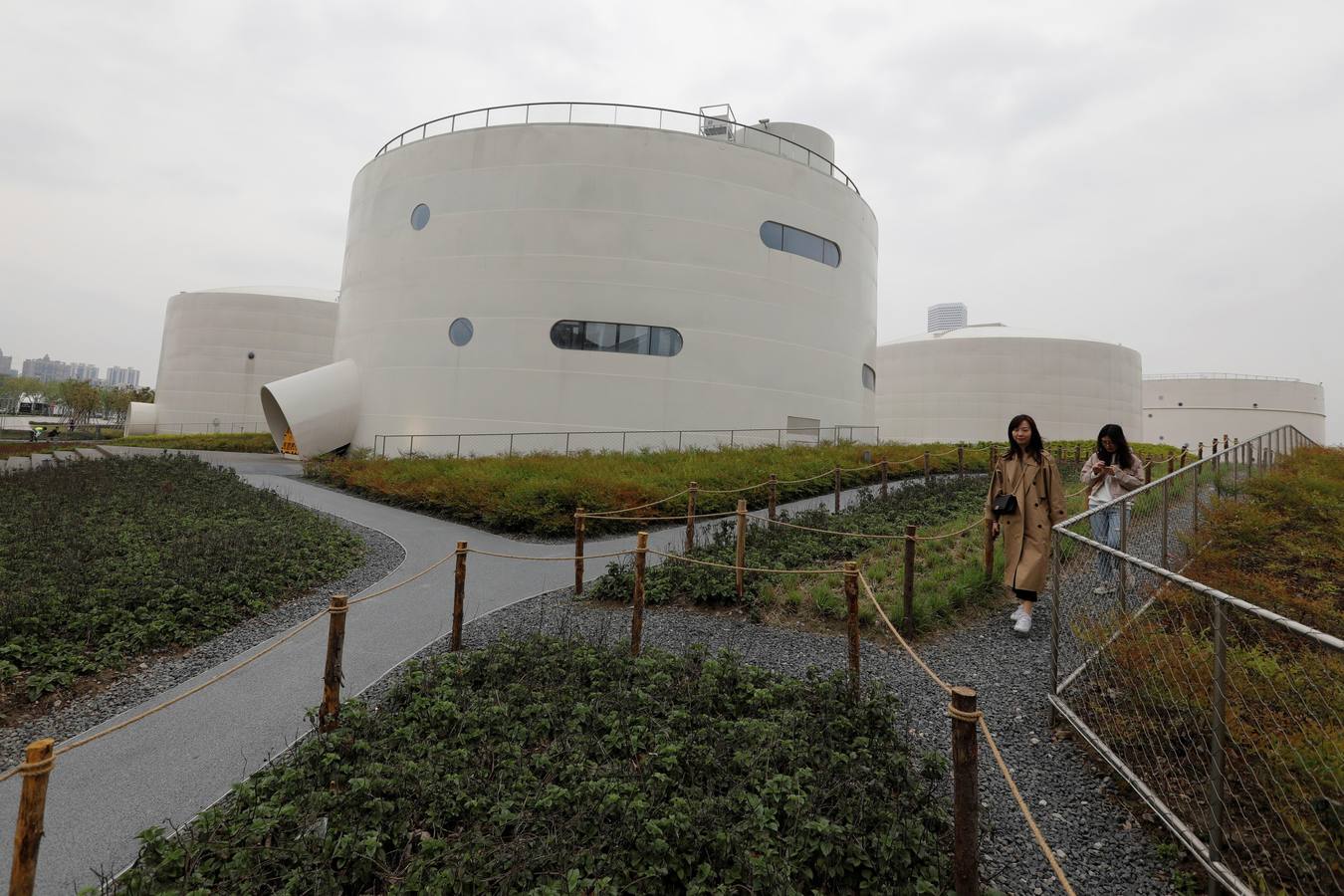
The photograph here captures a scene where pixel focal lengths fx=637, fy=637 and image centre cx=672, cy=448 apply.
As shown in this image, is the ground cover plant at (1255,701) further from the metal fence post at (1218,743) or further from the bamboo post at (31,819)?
the bamboo post at (31,819)

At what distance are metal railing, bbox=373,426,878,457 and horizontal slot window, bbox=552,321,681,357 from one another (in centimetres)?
244

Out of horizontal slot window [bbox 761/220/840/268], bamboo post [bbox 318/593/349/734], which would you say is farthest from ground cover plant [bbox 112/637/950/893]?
horizontal slot window [bbox 761/220/840/268]

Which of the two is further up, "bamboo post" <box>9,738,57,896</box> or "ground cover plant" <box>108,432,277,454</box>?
"ground cover plant" <box>108,432,277,454</box>

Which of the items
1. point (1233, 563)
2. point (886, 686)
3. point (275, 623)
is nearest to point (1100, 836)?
point (886, 686)

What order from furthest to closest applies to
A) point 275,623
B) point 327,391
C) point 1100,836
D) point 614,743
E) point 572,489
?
point 327,391
point 572,489
point 275,623
point 614,743
point 1100,836

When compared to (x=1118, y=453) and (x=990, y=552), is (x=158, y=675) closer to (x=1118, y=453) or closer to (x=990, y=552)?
(x=990, y=552)

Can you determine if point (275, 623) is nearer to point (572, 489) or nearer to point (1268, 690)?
point (572, 489)

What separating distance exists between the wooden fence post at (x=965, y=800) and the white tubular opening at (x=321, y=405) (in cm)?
2191

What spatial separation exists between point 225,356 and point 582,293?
3482cm

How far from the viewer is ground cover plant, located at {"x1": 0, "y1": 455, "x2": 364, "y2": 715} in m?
5.61

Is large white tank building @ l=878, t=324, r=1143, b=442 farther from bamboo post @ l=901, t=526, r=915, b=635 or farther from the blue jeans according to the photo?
bamboo post @ l=901, t=526, r=915, b=635

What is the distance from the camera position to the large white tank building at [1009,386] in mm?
37406

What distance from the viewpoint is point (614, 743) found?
4.00m

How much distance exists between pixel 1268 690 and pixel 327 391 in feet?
75.0
